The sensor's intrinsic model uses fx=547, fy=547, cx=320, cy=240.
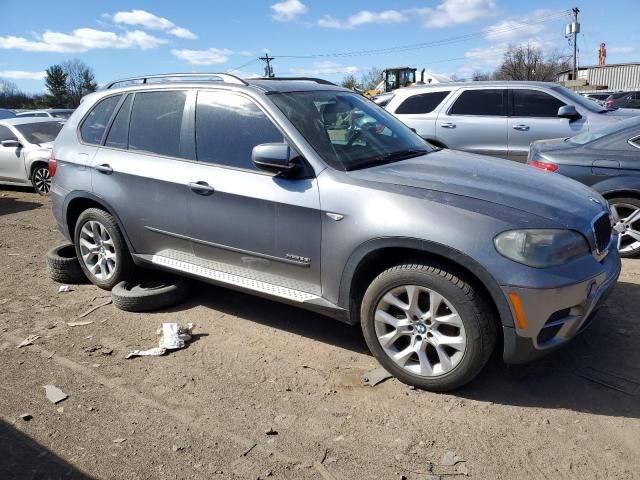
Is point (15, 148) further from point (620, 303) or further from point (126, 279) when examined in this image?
point (620, 303)

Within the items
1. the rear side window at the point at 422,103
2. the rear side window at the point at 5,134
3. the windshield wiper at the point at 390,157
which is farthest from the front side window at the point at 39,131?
the windshield wiper at the point at 390,157

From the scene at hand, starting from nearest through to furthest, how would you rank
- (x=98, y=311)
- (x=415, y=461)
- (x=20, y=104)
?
(x=415, y=461), (x=98, y=311), (x=20, y=104)

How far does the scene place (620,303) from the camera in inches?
175

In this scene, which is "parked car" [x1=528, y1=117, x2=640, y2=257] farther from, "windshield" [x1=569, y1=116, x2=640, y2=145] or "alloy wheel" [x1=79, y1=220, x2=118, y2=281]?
"alloy wheel" [x1=79, y1=220, x2=118, y2=281]

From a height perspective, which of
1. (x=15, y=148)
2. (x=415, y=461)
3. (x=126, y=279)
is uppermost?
(x=15, y=148)

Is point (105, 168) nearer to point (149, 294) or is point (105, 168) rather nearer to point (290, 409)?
point (149, 294)

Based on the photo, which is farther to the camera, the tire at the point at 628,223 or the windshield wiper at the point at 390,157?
the tire at the point at 628,223

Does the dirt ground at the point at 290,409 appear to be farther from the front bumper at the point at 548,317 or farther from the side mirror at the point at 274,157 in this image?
the side mirror at the point at 274,157

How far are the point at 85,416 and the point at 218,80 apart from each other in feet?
8.44

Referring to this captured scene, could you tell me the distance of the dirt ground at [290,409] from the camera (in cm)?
272

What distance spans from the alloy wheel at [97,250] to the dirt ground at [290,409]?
2.09 ft

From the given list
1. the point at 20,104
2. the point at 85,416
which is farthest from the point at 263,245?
the point at 20,104

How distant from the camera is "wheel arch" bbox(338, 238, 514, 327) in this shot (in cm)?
296

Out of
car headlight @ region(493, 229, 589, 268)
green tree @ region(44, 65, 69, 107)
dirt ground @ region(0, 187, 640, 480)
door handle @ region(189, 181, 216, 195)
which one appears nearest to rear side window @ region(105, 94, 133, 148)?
door handle @ region(189, 181, 216, 195)
